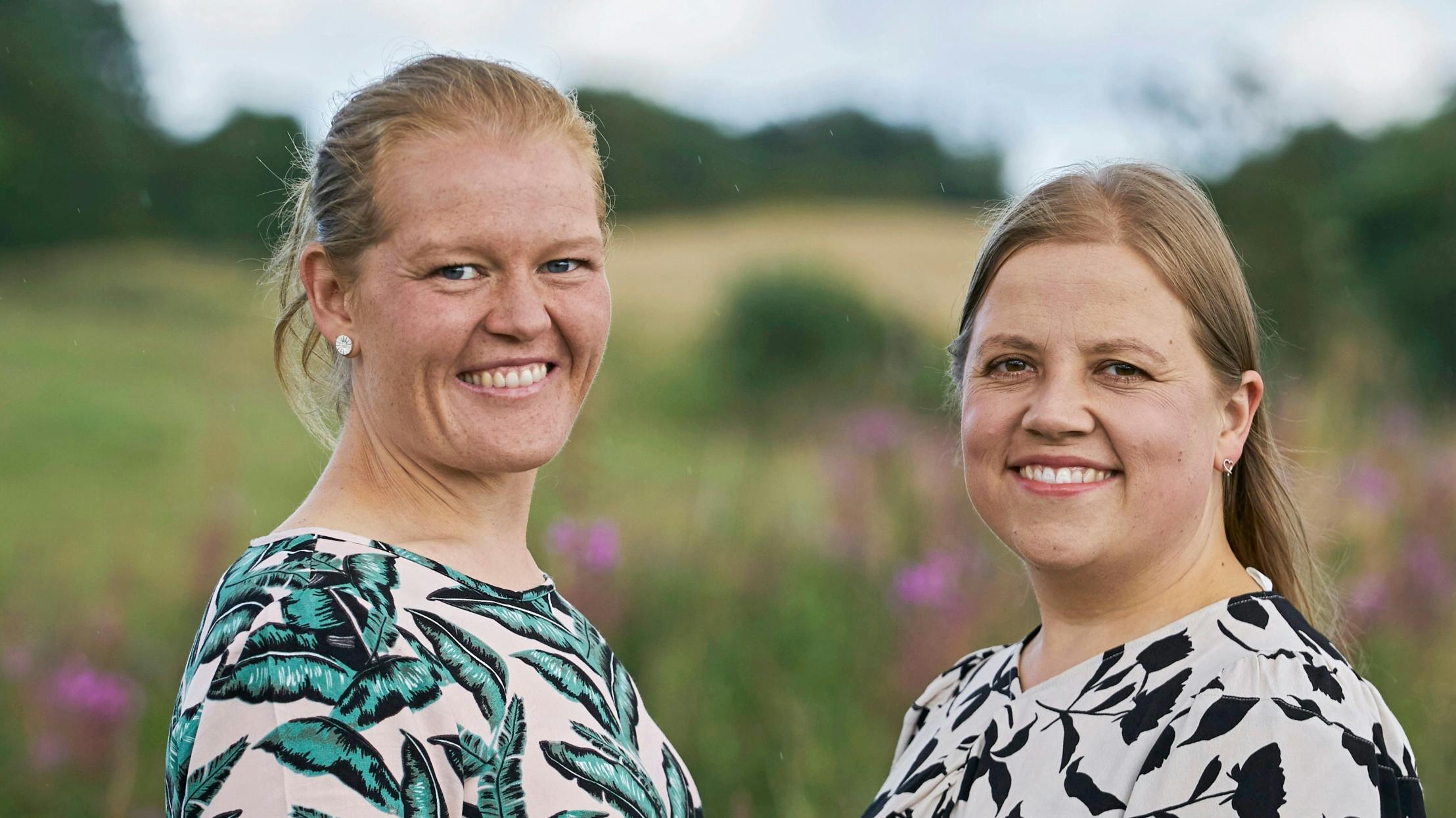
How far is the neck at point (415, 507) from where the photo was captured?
1967 mm

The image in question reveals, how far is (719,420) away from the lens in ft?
69.7

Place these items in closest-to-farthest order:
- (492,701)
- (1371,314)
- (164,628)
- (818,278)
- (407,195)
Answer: (492,701), (407,195), (164,628), (1371,314), (818,278)

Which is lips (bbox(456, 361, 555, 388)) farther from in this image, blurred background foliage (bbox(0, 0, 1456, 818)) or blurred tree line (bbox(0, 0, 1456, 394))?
blurred tree line (bbox(0, 0, 1456, 394))

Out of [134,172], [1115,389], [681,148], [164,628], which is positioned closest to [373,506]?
[1115,389]

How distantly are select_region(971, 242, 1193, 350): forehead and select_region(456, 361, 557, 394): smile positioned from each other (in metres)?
0.79

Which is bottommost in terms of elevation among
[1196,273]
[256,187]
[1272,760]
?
[1272,760]

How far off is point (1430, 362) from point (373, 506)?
19702 millimetres

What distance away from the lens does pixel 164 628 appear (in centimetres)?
581

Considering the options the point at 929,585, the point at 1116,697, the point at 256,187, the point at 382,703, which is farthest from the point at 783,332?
the point at 382,703

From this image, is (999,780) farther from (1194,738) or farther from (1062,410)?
(1062,410)

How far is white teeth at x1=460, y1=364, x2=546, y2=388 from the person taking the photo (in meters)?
2.02

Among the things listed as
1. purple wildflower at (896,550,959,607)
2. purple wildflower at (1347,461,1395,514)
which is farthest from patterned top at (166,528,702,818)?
purple wildflower at (1347,461,1395,514)

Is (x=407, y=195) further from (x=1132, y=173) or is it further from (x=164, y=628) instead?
(x=164, y=628)

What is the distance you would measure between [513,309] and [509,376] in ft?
0.41
